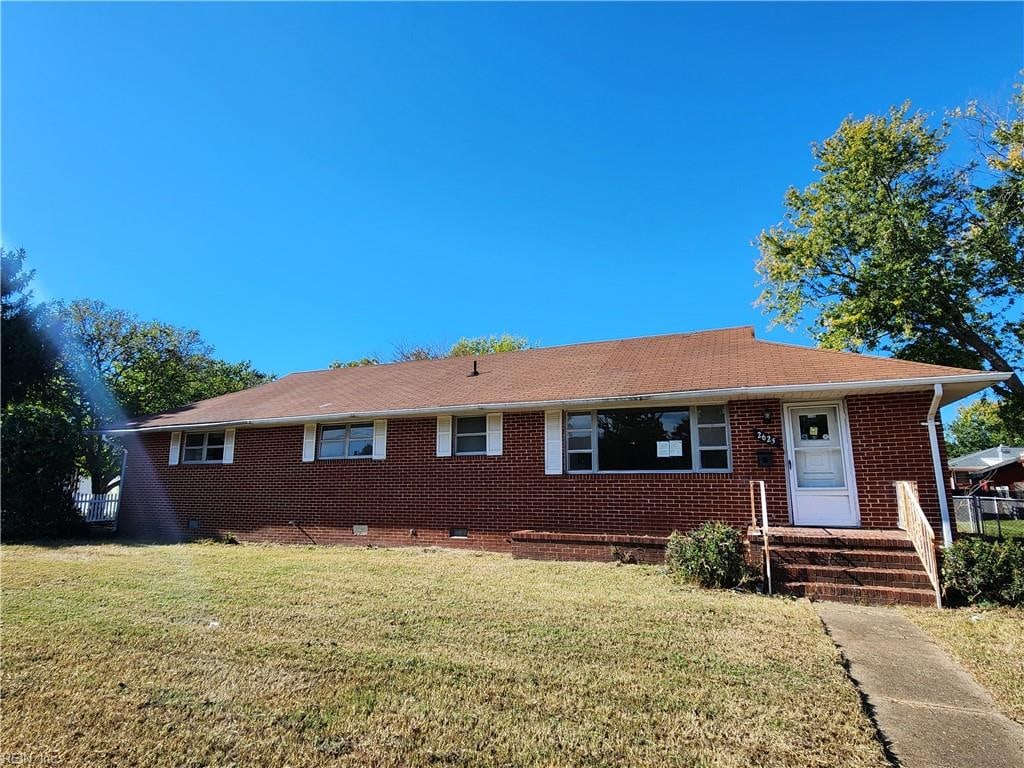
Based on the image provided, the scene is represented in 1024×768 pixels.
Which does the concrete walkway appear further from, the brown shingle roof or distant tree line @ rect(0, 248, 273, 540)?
distant tree line @ rect(0, 248, 273, 540)

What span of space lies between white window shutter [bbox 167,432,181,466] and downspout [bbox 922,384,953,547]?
15.8m

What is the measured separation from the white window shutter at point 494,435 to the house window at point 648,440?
1.38 m

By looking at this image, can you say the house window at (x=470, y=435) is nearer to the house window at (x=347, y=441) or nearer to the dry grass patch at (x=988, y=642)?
the house window at (x=347, y=441)

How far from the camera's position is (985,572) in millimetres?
6180

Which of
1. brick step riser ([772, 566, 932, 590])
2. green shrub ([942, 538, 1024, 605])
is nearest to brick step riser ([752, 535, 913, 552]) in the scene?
brick step riser ([772, 566, 932, 590])

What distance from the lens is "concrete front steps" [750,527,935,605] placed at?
6.62 meters

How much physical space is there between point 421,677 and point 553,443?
6.88m

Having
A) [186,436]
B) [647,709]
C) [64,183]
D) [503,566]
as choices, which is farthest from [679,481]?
[64,183]

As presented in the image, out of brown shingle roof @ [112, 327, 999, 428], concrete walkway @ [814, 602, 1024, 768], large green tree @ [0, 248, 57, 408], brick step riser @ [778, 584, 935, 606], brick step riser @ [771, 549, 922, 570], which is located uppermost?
large green tree @ [0, 248, 57, 408]

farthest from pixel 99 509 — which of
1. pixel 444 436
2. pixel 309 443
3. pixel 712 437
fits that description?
pixel 712 437

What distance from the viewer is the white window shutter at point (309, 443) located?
1262 centimetres

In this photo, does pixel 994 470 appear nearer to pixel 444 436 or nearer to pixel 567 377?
pixel 567 377

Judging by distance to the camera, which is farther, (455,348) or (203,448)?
(455,348)

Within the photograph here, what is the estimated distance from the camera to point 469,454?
37.2ft
